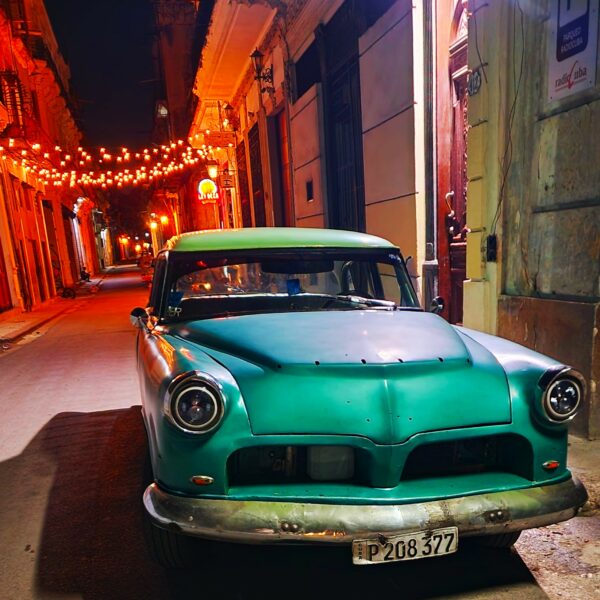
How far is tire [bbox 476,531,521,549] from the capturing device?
2455 millimetres

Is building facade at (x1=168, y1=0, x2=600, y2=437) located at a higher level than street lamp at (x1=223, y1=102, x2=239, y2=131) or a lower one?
lower

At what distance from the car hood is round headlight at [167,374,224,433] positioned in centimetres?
14

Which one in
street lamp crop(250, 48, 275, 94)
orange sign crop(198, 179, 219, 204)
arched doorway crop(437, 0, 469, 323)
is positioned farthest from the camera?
orange sign crop(198, 179, 219, 204)

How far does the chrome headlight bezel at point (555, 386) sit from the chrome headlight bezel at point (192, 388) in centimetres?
145

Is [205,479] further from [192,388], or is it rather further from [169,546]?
[169,546]

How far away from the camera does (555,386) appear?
2.17 metres

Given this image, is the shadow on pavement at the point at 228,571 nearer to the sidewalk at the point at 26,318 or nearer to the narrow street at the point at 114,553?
the narrow street at the point at 114,553

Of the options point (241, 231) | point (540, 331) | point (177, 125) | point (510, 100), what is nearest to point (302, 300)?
point (241, 231)

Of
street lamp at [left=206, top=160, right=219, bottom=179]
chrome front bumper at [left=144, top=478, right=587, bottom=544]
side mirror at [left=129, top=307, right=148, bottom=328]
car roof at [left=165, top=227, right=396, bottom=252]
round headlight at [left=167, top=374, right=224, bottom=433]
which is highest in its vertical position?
street lamp at [left=206, top=160, right=219, bottom=179]

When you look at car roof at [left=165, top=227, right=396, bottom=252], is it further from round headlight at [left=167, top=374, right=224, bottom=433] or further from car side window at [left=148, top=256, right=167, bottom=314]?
round headlight at [left=167, top=374, right=224, bottom=433]

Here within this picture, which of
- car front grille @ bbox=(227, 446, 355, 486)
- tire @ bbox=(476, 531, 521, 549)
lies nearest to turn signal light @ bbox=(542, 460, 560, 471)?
tire @ bbox=(476, 531, 521, 549)

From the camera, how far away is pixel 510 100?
4.70 m

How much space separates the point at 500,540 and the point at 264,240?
7.54 ft

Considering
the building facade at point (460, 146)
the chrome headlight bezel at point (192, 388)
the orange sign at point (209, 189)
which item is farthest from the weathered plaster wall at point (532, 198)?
the orange sign at point (209, 189)
